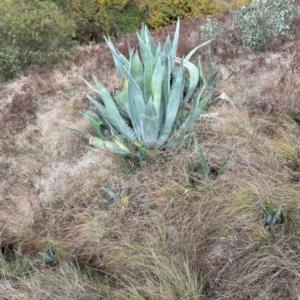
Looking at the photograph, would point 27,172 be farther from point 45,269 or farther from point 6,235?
point 45,269

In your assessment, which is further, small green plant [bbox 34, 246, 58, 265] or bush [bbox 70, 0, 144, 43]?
bush [bbox 70, 0, 144, 43]

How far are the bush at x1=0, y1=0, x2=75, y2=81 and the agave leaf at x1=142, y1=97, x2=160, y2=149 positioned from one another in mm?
4982

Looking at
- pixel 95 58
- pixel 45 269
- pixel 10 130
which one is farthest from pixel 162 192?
pixel 95 58

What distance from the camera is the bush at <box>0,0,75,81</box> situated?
280 inches

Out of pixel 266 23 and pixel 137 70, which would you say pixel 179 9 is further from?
pixel 137 70

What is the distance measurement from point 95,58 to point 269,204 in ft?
15.2

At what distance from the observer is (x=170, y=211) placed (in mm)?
2334

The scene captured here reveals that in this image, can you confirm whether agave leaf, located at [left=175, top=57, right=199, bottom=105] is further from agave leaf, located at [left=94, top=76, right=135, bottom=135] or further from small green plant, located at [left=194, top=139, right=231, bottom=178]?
small green plant, located at [left=194, top=139, right=231, bottom=178]

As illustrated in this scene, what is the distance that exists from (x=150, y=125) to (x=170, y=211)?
0.70 metres

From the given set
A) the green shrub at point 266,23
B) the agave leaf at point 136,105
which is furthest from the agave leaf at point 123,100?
the green shrub at point 266,23

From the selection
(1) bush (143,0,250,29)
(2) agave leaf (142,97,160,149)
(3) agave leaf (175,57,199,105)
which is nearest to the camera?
(2) agave leaf (142,97,160,149)

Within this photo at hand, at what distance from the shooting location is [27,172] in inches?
120

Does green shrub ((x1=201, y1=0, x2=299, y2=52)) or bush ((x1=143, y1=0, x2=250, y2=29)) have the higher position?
green shrub ((x1=201, y1=0, x2=299, y2=52))

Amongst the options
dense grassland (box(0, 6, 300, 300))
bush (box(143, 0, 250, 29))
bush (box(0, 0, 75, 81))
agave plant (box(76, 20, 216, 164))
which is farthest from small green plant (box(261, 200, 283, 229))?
bush (box(143, 0, 250, 29))
